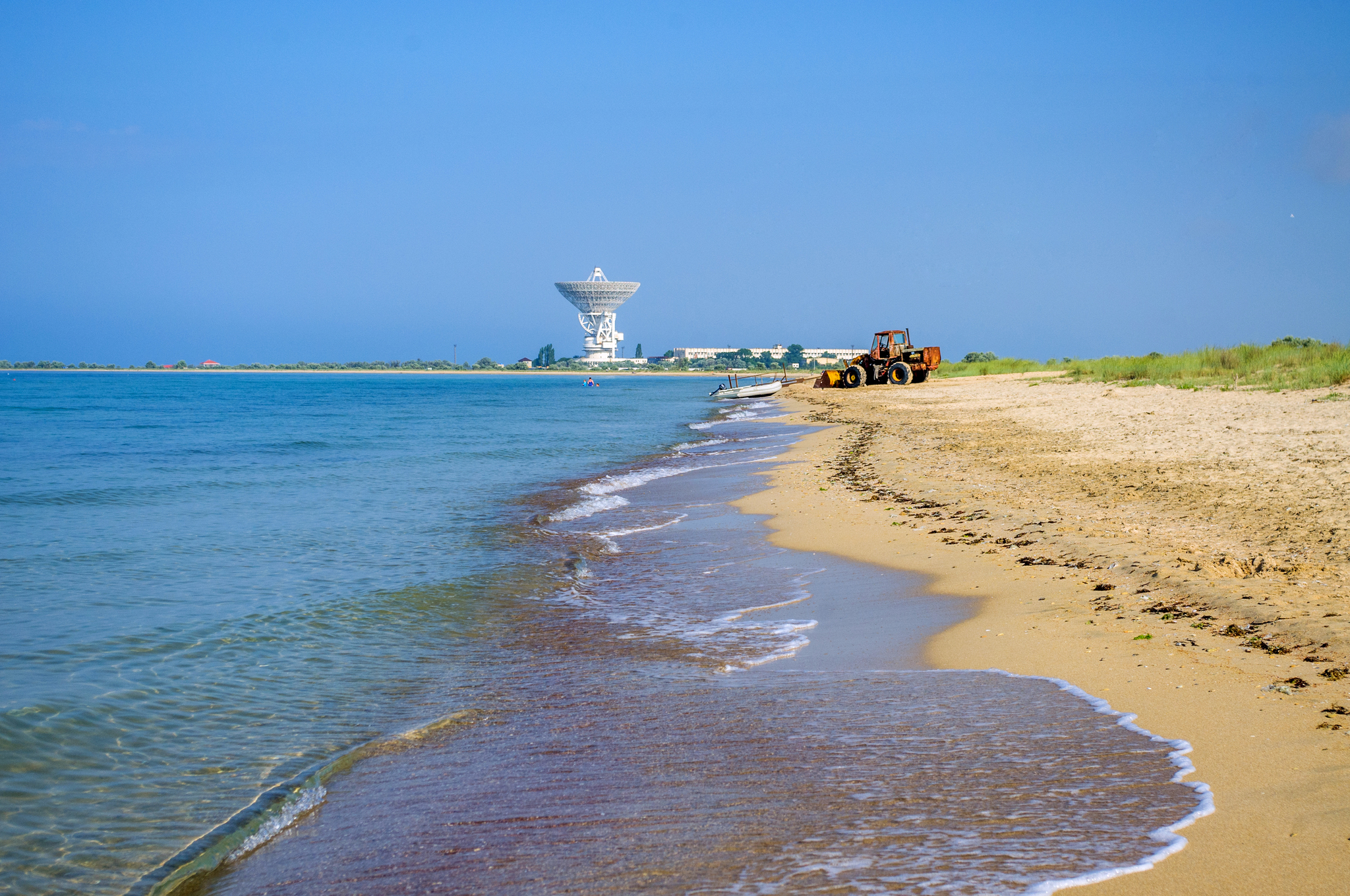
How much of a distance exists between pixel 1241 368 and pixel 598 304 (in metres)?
153

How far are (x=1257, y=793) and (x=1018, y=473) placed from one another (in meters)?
9.92

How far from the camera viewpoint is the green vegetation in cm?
2122

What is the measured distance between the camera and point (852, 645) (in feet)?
20.9

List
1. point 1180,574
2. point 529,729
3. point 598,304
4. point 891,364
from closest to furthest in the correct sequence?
point 529,729
point 1180,574
point 891,364
point 598,304

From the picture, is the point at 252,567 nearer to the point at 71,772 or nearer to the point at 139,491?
the point at 71,772

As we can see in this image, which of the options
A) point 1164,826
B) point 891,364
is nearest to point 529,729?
point 1164,826

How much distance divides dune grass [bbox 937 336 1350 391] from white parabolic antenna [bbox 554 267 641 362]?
449 ft

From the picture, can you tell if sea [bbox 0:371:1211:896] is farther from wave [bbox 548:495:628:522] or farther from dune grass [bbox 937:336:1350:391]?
dune grass [bbox 937:336:1350:391]

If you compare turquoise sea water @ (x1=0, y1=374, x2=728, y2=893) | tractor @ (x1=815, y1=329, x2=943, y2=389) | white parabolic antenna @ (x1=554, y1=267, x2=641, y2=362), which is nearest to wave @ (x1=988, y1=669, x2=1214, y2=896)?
turquoise sea water @ (x1=0, y1=374, x2=728, y2=893)

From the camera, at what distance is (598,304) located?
577 feet

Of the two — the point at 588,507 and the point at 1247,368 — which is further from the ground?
the point at 1247,368

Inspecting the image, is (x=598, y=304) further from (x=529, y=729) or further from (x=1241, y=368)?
(x=529, y=729)

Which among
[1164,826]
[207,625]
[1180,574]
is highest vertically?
[1180,574]

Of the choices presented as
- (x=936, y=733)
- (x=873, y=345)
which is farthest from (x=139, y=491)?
(x=873, y=345)
